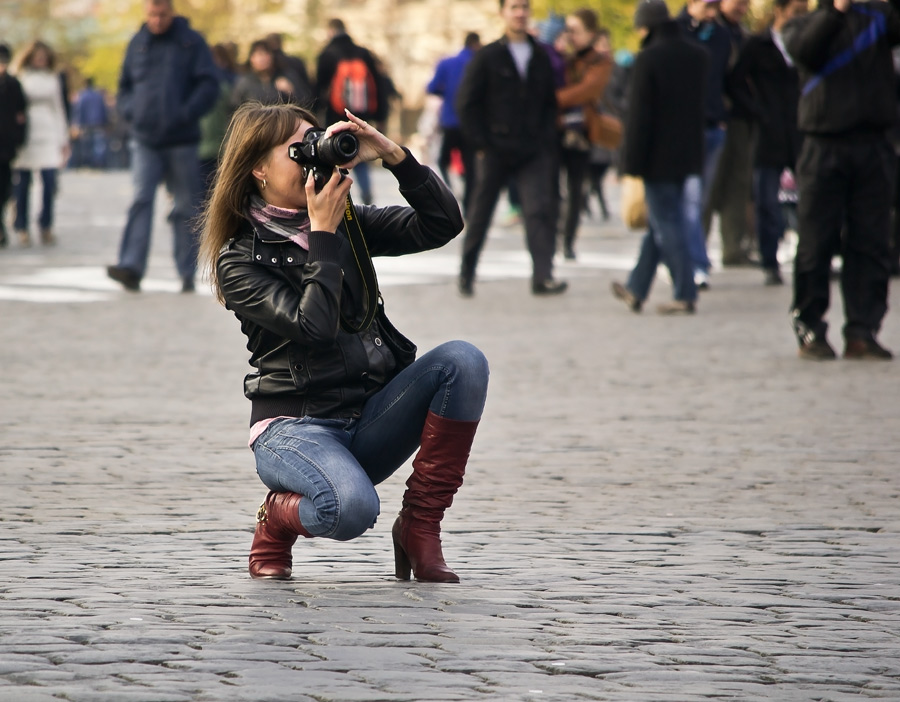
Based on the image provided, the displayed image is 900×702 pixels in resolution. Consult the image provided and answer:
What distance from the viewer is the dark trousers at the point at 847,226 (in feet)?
31.2

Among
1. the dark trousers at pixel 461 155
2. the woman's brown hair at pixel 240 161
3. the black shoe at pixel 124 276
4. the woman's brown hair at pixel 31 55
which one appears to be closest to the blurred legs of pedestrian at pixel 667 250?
the black shoe at pixel 124 276

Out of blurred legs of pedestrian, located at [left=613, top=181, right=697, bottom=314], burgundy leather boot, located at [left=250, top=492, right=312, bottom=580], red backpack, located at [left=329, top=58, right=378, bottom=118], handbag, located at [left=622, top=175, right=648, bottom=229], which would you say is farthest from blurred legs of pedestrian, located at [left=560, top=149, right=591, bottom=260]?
burgundy leather boot, located at [left=250, top=492, right=312, bottom=580]

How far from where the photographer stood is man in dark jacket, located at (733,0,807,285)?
1384 centimetres

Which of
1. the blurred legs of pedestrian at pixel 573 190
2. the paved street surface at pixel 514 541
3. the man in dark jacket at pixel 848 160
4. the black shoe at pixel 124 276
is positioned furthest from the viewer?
the blurred legs of pedestrian at pixel 573 190

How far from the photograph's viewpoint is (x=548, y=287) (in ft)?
44.3

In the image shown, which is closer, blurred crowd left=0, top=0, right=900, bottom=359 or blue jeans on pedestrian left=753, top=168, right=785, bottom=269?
blurred crowd left=0, top=0, right=900, bottom=359

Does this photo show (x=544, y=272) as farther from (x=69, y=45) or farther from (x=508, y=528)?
(x=69, y=45)

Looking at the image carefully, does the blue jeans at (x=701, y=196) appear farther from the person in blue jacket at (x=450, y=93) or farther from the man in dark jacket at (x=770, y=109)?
the person in blue jacket at (x=450, y=93)

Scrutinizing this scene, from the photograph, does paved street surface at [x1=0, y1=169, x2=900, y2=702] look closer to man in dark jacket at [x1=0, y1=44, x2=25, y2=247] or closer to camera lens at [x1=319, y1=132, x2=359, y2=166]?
camera lens at [x1=319, y1=132, x2=359, y2=166]

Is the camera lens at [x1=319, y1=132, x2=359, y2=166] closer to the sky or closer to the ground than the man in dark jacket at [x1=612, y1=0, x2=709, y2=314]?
closer to the sky

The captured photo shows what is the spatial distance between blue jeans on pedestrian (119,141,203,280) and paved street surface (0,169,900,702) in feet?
8.85

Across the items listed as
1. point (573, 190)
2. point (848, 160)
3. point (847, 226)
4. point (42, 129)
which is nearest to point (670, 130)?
point (847, 226)

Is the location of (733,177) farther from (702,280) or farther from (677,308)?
Answer: (677,308)

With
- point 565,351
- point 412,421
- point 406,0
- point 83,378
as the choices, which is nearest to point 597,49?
point 565,351
